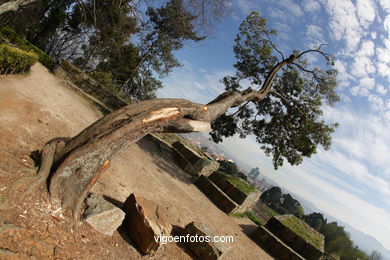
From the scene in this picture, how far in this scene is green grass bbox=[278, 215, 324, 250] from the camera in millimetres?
10039

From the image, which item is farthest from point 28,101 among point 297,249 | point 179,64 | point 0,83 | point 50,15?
point 50,15

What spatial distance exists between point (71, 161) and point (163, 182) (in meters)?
5.04

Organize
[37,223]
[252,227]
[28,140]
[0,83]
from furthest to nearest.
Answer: [252,227] → [0,83] → [28,140] → [37,223]

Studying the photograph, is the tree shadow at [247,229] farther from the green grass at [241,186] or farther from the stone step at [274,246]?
the green grass at [241,186]

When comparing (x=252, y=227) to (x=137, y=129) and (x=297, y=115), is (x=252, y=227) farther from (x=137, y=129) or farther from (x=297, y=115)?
(x=137, y=129)

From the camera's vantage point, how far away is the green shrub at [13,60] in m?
7.98

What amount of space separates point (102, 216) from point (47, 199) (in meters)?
0.95

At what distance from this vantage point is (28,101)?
7605 millimetres

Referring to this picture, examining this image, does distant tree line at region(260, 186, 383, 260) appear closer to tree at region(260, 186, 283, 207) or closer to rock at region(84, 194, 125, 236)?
tree at region(260, 186, 283, 207)

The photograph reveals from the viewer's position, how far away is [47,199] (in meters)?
3.87

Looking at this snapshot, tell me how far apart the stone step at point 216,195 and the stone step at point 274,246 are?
55.7 inches

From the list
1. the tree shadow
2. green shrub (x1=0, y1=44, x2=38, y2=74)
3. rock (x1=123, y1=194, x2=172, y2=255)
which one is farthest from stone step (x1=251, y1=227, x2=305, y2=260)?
green shrub (x1=0, y1=44, x2=38, y2=74)

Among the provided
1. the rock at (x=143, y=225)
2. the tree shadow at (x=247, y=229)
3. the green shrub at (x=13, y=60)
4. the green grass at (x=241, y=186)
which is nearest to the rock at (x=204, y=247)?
the rock at (x=143, y=225)

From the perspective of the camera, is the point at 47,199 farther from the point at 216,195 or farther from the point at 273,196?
the point at 273,196
